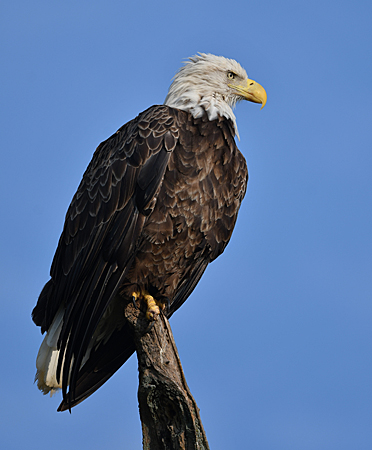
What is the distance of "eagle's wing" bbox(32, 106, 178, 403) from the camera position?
507 cm

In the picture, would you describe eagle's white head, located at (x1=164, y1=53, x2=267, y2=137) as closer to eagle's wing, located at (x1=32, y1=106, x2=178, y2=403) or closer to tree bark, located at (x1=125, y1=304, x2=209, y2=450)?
eagle's wing, located at (x1=32, y1=106, x2=178, y2=403)

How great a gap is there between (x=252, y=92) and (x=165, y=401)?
11.2ft

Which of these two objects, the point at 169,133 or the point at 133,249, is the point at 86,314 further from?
the point at 169,133

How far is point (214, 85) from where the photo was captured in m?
6.27

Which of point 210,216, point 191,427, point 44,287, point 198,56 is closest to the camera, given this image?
point 191,427

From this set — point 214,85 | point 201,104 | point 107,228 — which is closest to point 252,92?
point 214,85

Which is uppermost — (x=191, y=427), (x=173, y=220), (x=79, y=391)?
(x=173, y=220)

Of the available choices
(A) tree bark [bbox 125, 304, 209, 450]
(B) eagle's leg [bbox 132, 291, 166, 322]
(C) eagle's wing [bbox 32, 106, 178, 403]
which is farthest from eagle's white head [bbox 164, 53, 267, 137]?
(A) tree bark [bbox 125, 304, 209, 450]

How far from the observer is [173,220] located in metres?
5.27

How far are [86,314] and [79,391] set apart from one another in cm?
98

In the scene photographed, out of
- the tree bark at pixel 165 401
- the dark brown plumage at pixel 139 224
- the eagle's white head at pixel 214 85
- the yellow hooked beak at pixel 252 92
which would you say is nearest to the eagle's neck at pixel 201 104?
the eagle's white head at pixel 214 85

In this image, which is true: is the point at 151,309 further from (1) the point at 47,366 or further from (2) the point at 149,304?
(1) the point at 47,366

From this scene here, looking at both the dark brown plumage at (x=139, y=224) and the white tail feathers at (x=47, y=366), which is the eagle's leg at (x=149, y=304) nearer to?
the dark brown plumage at (x=139, y=224)

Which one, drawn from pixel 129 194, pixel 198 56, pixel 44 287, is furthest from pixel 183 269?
pixel 198 56
